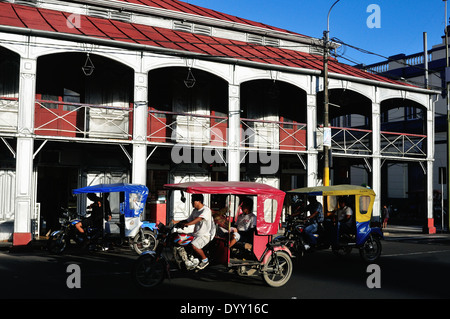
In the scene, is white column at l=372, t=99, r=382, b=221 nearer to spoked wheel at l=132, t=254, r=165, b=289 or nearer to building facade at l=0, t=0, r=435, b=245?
building facade at l=0, t=0, r=435, b=245

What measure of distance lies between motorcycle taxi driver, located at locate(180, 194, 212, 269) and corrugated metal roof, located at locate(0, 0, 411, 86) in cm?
931

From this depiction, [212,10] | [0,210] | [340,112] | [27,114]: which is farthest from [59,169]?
[340,112]

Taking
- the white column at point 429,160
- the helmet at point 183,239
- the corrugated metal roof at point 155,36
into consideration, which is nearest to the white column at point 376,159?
the corrugated metal roof at point 155,36

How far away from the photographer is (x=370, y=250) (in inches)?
480

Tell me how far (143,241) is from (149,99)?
25.1ft

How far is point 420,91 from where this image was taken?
22.4 meters

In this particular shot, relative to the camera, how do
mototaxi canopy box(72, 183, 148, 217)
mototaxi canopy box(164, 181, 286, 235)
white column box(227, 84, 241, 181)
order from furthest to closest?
white column box(227, 84, 241, 181) < mototaxi canopy box(72, 183, 148, 217) < mototaxi canopy box(164, 181, 286, 235)

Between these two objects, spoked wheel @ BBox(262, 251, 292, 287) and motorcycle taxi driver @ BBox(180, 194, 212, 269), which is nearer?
motorcycle taxi driver @ BBox(180, 194, 212, 269)

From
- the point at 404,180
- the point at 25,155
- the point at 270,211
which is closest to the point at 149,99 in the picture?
the point at 25,155

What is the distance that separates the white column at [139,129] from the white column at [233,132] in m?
3.37

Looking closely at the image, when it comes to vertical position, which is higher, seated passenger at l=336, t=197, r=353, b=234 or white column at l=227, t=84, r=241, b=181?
white column at l=227, t=84, r=241, b=181

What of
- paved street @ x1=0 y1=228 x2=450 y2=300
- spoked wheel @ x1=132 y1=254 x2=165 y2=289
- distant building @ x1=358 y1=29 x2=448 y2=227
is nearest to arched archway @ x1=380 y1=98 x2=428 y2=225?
distant building @ x1=358 y1=29 x2=448 y2=227

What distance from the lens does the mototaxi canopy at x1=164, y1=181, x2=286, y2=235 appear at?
28.0 ft

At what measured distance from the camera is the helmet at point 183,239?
27.2ft
